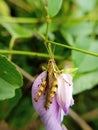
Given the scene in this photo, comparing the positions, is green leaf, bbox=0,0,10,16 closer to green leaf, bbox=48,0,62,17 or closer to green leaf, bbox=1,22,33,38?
green leaf, bbox=1,22,33,38

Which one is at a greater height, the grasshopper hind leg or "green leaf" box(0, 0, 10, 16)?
"green leaf" box(0, 0, 10, 16)

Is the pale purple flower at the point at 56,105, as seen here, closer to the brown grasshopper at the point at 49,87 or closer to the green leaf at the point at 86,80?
the brown grasshopper at the point at 49,87

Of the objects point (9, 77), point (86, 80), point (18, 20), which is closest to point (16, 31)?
point (18, 20)

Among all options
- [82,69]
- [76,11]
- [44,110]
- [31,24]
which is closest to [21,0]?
[31,24]

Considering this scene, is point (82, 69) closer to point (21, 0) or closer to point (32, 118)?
point (32, 118)

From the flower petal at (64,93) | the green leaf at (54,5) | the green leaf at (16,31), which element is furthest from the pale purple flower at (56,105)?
the green leaf at (16,31)

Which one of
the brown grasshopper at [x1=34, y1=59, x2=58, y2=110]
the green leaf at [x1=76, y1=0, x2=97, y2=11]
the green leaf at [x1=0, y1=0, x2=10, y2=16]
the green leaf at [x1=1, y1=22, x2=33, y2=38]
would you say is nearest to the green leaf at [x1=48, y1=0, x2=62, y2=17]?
the brown grasshopper at [x1=34, y1=59, x2=58, y2=110]

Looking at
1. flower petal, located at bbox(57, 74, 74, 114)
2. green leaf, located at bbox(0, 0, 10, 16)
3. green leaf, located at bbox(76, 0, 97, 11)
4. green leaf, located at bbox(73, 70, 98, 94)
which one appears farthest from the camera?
green leaf, located at bbox(76, 0, 97, 11)

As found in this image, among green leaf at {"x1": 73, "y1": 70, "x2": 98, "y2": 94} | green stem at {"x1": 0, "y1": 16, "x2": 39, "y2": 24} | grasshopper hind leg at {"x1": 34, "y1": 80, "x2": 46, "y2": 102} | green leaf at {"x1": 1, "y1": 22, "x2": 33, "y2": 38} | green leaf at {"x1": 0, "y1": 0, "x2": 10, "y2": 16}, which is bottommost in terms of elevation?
grasshopper hind leg at {"x1": 34, "y1": 80, "x2": 46, "y2": 102}
